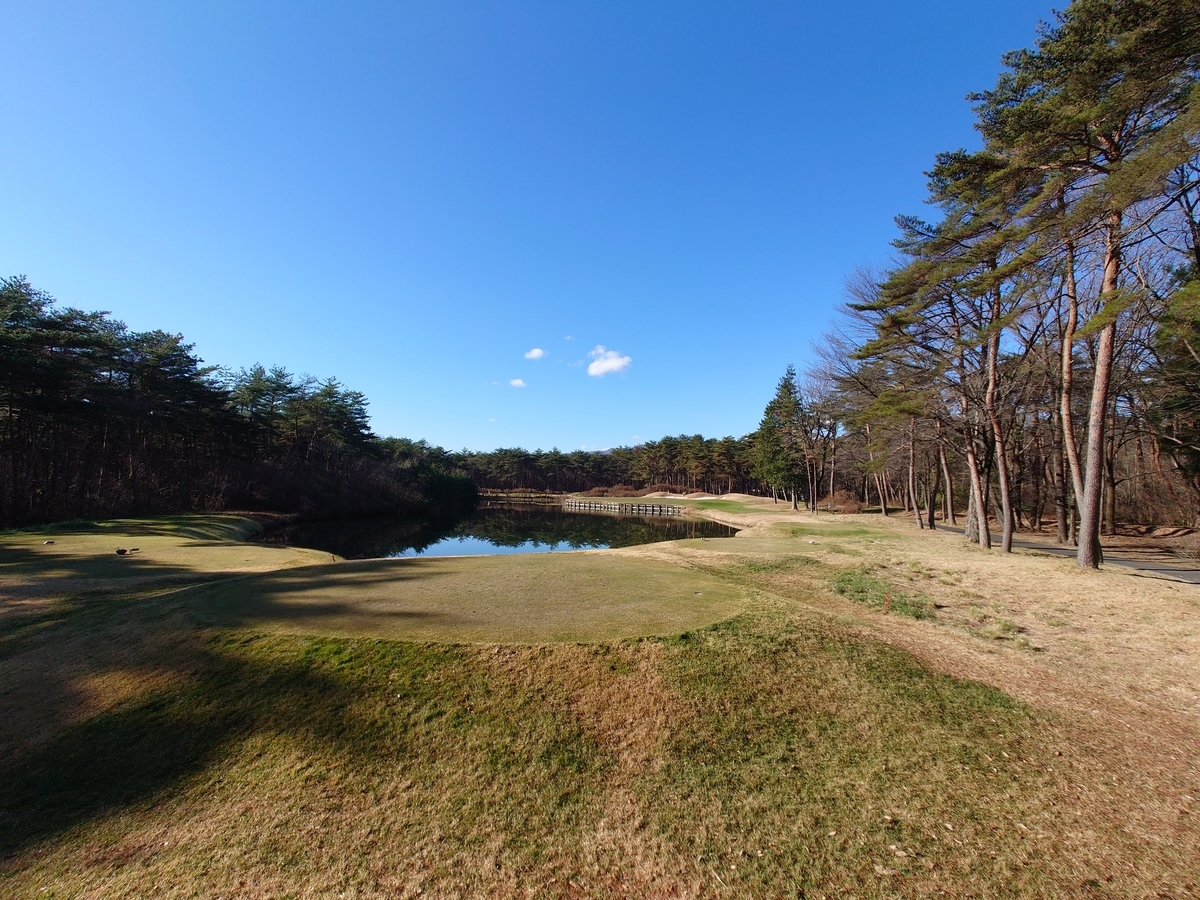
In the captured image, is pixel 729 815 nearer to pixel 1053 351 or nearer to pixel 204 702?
pixel 204 702

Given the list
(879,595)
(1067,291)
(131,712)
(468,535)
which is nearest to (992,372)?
(1067,291)

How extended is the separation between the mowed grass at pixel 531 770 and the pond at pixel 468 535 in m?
17.0

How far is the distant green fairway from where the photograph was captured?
6.12 meters

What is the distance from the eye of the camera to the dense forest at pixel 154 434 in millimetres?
22109

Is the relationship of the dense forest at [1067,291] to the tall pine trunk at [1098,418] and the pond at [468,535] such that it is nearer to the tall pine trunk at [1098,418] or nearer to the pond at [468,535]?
the tall pine trunk at [1098,418]

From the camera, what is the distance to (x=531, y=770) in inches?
158

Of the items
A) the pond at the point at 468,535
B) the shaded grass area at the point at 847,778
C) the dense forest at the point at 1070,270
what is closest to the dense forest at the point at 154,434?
the pond at the point at 468,535

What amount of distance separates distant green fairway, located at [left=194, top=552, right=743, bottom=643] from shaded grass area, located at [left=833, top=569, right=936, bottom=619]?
2.85 meters

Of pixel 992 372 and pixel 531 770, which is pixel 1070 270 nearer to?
pixel 992 372

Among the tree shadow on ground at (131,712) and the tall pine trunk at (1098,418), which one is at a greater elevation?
the tall pine trunk at (1098,418)

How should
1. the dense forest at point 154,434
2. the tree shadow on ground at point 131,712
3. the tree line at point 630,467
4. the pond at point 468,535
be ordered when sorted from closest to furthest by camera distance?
the tree shadow on ground at point 131,712, the dense forest at point 154,434, the pond at point 468,535, the tree line at point 630,467

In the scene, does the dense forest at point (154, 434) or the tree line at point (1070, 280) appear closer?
the tree line at point (1070, 280)

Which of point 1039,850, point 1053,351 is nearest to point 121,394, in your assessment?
point 1039,850

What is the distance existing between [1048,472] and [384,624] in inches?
1511
